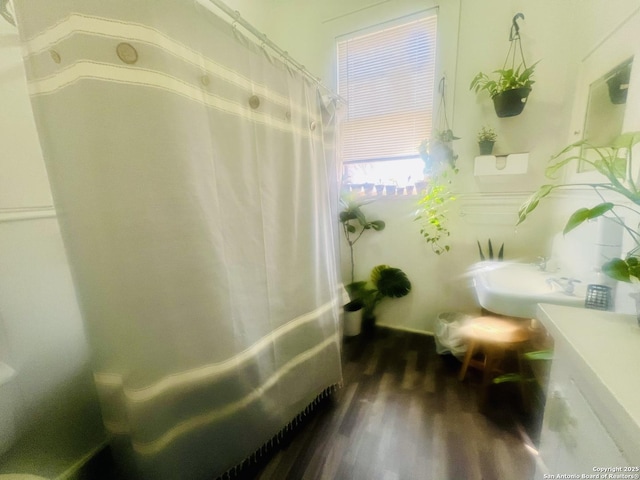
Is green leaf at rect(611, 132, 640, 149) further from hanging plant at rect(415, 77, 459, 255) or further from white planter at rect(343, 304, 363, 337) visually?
white planter at rect(343, 304, 363, 337)

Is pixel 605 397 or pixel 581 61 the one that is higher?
pixel 581 61

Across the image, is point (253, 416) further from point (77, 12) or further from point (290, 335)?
point (77, 12)

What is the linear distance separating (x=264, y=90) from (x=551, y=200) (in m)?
1.71

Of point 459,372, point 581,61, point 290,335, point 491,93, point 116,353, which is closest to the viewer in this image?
point 116,353

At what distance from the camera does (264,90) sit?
0.95m

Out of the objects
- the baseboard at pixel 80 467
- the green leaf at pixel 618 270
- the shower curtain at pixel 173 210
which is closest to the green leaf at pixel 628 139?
the green leaf at pixel 618 270

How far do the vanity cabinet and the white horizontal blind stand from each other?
1.45 m

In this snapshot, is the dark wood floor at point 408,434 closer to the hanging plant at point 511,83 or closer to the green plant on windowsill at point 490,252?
the green plant on windowsill at point 490,252

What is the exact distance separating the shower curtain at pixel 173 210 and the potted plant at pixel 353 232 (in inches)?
33.3

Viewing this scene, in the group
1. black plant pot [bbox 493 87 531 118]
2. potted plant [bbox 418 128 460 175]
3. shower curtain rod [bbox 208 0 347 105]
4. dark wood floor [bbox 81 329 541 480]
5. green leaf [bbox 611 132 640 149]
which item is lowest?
dark wood floor [bbox 81 329 541 480]

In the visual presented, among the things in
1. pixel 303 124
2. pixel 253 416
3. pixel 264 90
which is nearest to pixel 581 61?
pixel 303 124

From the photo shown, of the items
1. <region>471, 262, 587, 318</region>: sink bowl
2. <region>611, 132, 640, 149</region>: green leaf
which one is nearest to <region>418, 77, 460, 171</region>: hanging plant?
<region>471, 262, 587, 318</region>: sink bowl

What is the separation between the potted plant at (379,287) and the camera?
6.23ft

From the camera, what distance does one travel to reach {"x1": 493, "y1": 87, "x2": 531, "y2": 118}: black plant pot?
4.45 feet
